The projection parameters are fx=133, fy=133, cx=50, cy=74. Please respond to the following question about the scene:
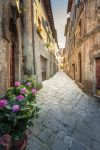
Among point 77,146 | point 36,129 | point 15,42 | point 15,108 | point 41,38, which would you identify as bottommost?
point 77,146

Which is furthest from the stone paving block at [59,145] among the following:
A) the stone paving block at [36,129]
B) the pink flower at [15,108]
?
the pink flower at [15,108]

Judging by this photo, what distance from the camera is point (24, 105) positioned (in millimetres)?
2086

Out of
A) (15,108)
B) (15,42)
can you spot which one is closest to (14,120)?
(15,108)

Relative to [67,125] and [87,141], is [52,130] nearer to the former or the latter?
[67,125]

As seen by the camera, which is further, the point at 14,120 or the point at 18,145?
the point at 18,145

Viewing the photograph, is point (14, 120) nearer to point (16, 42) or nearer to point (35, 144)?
point (35, 144)

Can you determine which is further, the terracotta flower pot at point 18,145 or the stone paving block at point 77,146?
the stone paving block at point 77,146

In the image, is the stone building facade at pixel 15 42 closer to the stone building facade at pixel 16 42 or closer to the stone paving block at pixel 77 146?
the stone building facade at pixel 16 42

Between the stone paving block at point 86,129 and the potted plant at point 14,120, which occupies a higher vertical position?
the potted plant at point 14,120

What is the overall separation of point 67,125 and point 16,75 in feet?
10.0

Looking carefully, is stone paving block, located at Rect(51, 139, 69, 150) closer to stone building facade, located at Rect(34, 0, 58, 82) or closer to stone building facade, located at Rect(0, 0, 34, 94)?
stone building facade, located at Rect(0, 0, 34, 94)

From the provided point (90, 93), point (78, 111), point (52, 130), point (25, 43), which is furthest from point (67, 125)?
point (25, 43)

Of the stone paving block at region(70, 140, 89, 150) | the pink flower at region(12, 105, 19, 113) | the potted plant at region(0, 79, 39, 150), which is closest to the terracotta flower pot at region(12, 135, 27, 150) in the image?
the potted plant at region(0, 79, 39, 150)

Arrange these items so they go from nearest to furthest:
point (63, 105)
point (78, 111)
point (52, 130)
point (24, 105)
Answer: point (24, 105) < point (52, 130) < point (78, 111) < point (63, 105)
